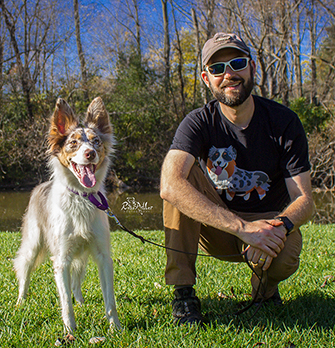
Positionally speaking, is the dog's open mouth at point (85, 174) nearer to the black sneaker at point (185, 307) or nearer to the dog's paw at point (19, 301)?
the black sneaker at point (185, 307)

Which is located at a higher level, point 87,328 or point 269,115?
point 269,115

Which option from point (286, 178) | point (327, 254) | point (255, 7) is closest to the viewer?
point (286, 178)

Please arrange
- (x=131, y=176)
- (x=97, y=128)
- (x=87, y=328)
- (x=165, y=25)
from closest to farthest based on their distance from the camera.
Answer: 1. (x=87, y=328)
2. (x=97, y=128)
3. (x=131, y=176)
4. (x=165, y=25)

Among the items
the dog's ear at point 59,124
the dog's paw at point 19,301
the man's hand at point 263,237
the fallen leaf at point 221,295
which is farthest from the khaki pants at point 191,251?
the dog's paw at point 19,301

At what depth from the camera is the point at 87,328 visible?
2727mm

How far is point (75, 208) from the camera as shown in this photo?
2.93 m

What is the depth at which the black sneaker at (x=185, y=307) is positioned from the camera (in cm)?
267

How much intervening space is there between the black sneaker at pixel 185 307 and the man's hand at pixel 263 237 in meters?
0.66

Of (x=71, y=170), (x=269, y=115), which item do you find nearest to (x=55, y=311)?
(x=71, y=170)

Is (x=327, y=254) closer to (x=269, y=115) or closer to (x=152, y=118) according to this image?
(x=269, y=115)

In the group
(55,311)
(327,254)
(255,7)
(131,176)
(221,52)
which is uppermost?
(255,7)

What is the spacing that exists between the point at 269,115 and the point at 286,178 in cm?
59

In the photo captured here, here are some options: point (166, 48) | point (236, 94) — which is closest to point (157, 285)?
point (236, 94)

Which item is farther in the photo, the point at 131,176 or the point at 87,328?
the point at 131,176
